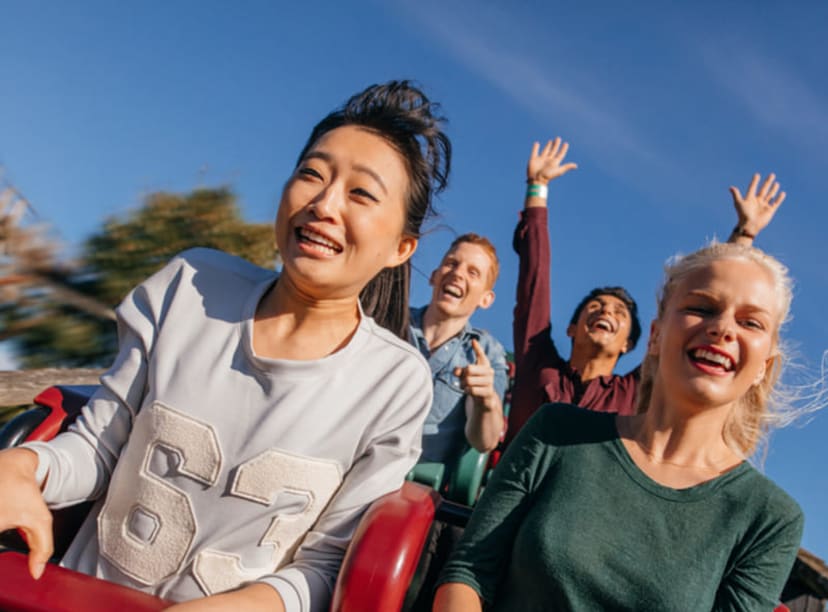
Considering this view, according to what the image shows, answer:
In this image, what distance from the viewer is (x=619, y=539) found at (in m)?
1.32

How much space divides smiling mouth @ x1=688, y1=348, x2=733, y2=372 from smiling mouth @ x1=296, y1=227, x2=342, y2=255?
0.75 meters

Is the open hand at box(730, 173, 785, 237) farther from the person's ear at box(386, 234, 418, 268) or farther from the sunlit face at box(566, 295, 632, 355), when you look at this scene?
the person's ear at box(386, 234, 418, 268)

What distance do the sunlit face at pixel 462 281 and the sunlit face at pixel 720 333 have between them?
5.27 ft

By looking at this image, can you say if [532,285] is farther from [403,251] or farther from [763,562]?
[763,562]

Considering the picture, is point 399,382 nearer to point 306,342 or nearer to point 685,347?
point 306,342

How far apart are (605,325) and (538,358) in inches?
12.4

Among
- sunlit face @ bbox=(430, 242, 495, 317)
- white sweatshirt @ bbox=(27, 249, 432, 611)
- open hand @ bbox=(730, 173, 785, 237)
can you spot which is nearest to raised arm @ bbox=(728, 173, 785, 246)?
open hand @ bbox=(730, 173, 785, 237)

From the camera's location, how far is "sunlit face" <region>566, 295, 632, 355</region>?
3.00 m

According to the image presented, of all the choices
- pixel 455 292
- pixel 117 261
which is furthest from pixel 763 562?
pixel 117 261

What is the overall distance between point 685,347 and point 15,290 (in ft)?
15.3

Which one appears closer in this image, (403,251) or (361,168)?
(361,168)

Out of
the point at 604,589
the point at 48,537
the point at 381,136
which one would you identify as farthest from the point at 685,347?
the point at 48,537

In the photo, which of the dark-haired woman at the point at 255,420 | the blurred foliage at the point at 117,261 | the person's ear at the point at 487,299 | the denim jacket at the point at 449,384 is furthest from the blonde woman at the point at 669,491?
the blurred foliage at the point at 117,261

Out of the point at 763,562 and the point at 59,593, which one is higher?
the point at 763,562
